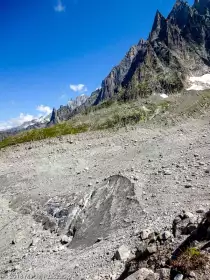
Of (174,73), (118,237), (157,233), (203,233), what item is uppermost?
(174,73)

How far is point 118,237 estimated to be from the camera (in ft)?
62.3

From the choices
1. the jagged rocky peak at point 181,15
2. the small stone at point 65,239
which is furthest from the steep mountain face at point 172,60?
the small stone at point 65,239

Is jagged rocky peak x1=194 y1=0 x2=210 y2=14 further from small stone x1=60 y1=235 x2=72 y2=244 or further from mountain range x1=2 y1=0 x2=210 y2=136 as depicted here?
A: small stone x1=60 y1=235 x2=72 y2=244

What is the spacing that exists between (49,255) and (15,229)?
689cm

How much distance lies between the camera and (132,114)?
240 ft

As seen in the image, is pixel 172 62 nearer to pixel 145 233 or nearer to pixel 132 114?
pixel 132 114

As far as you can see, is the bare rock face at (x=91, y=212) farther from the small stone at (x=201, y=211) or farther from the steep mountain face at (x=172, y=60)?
the steep mountain face at (x=172, y=60)

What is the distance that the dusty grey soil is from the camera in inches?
742

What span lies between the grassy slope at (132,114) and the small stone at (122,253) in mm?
43170

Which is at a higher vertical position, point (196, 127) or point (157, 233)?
point (196, 127)

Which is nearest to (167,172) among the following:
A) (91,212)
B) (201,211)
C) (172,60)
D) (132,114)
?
(91,212)

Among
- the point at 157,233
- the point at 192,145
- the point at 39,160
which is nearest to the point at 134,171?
the point at 192,145

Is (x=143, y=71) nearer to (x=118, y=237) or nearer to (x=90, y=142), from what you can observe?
(x=90, y=142)

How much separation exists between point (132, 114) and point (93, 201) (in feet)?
164
